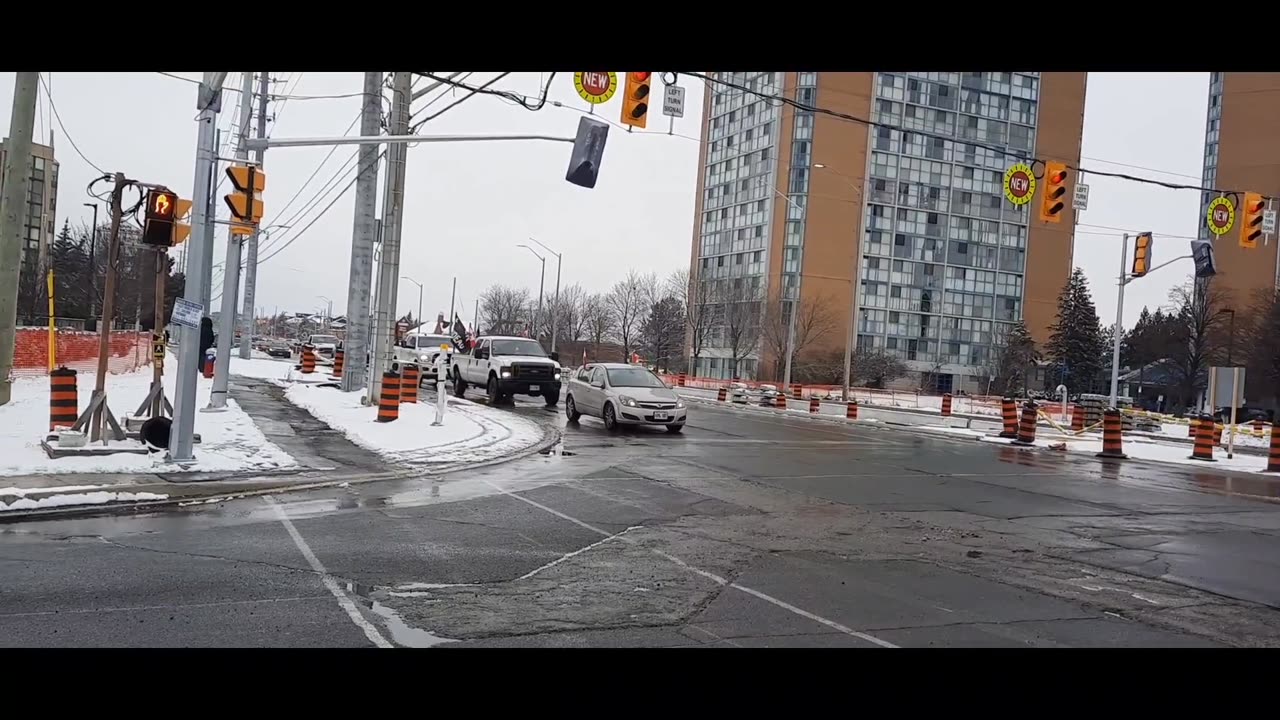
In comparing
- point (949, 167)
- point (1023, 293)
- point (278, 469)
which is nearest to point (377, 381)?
point (278, 469)

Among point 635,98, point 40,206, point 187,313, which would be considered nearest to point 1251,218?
point 635,98

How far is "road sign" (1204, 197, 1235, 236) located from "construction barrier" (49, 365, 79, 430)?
24082 millimetres

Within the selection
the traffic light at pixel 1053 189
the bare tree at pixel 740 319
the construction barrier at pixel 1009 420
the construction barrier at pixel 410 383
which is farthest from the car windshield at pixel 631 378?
the bare tree at pixel 740 319

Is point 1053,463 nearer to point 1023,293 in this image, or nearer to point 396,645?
point 396,645

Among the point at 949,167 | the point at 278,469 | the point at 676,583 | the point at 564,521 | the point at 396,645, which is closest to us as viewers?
the point at 396,645

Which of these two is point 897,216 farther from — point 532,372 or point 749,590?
point 749,590

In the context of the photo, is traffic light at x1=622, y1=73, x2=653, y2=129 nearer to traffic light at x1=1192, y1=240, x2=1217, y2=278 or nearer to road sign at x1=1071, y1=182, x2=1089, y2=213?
road sign at x1=1071, y1=182, x2=1089, y2=213

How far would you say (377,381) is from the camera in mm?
22688

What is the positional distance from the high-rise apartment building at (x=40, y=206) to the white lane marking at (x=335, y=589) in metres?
73.2

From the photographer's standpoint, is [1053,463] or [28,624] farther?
[1053,463]

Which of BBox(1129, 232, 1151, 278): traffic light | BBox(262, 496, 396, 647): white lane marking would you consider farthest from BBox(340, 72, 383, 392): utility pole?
BBox(1129, 232, 1151, 278): traffic light

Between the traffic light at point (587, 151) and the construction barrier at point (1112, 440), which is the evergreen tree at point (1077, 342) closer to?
the construction barrier at point (1112, 440)
